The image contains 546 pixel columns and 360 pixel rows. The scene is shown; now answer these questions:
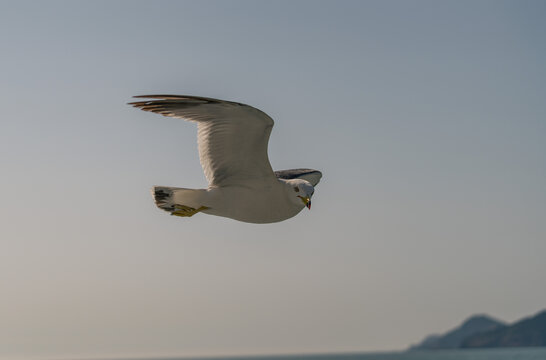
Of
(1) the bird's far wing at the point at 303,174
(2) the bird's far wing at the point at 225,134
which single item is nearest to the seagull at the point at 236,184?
(2) the bird's far wing at the point at 225,134

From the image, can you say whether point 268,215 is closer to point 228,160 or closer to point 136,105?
point 228,160

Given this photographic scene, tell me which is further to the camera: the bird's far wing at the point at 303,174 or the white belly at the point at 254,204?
the bird's far wing at the point at 303,174

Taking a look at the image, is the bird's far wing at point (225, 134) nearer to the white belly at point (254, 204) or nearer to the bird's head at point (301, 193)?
the white belly at point (254, 204)

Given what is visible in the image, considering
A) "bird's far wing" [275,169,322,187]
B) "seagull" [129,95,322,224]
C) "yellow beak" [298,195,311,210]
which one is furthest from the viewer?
"bird's far wing" [275,169,322,187]

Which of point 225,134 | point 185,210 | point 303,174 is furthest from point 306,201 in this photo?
point 303,174

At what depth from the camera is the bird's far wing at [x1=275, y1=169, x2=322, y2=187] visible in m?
18.8

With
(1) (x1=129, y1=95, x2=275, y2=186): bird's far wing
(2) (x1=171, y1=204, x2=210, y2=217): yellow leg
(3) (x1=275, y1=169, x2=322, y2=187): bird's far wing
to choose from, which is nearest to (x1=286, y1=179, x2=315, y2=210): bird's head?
(1) (x1=129, y1=95, x2=275, y2=186): bird's far wing

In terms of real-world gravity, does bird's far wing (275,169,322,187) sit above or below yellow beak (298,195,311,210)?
above

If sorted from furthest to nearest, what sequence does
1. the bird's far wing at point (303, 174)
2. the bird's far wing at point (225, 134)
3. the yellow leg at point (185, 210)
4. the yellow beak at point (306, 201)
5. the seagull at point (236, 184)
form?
the bird's far wing at point (303, 174), the yellow leg at point (185, 210), the yellow beak at point (306, 201), the seagull at point (236, 184), the bird's far wing at point (225, 134)

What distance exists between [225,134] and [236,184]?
116cm

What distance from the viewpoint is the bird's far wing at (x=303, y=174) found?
741 inches

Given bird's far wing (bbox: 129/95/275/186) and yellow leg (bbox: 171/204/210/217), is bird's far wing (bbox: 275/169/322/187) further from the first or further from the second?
yellow leg (bbox: 171/204/210/217)

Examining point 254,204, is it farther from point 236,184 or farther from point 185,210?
point 185,210

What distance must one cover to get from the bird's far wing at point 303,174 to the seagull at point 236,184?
10.9ft
